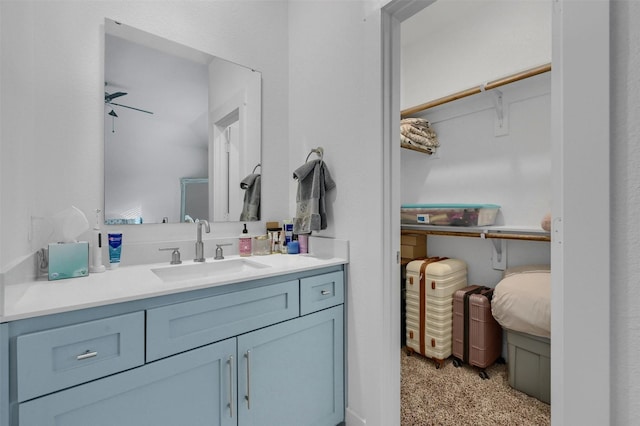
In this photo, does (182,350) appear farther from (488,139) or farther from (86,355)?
(488,139)

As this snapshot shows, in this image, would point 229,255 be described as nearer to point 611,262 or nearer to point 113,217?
point 113,217

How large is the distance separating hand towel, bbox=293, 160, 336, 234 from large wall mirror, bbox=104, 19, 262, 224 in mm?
360

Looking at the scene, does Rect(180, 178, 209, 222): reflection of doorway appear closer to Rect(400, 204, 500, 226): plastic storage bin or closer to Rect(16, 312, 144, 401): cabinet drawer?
Rect(16, 312, 144, 401): cabinet drawer

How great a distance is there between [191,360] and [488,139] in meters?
2.38

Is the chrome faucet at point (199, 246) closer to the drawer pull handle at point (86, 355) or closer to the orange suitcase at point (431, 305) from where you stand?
the drawer pull handle at point (86, 355)

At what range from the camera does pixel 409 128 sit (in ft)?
7.57

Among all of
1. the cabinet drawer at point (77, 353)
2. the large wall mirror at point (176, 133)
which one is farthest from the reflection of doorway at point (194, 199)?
the cabinet drawer at point (77, 353)

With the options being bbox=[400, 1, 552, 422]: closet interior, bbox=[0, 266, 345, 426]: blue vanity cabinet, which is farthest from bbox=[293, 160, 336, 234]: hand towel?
bbox=[400, 1, 552, 422]: closet interior

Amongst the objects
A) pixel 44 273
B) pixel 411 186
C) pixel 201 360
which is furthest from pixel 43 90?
pixel 411 186

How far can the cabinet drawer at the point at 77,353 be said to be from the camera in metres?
0.77

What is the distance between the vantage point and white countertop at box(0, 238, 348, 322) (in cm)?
81

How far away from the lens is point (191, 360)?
41.5 inches

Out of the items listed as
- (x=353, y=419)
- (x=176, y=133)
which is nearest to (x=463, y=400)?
(x=353, y=419)

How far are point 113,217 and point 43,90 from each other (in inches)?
23.5
